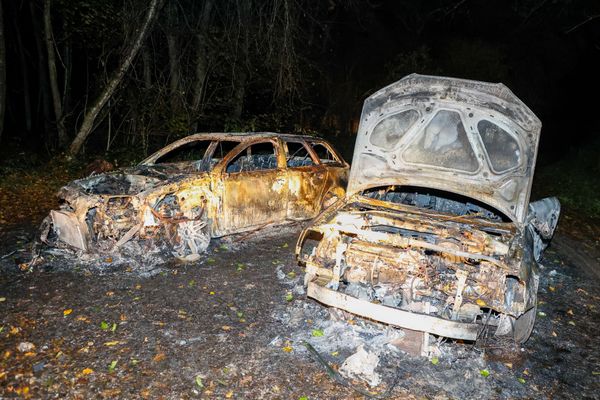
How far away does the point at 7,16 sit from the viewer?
21734 mm

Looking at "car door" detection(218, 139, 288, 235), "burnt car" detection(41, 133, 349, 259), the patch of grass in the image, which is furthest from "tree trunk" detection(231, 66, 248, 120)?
"car door" detection(218, 139, 288, 235)

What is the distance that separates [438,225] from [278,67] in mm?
8382

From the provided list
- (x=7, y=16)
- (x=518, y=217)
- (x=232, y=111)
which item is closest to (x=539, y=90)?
(x=232, y=111)

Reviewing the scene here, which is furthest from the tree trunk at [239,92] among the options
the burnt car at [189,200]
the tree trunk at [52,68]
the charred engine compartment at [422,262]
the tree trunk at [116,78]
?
the charred engine compartment at [422,262]

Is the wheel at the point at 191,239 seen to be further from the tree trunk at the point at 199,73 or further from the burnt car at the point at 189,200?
the tree trunk at the point at 199,73

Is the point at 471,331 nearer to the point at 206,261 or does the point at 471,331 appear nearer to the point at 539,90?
the point at 206,261

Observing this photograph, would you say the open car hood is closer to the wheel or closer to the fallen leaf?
the wheel

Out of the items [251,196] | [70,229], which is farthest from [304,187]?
[70,229]

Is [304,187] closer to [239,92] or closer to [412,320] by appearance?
[412,320]

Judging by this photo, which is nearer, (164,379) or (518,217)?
(164,379)

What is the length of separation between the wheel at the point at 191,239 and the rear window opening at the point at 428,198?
2530 millimetres

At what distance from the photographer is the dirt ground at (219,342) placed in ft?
11.6

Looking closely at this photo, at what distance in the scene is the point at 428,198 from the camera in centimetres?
602

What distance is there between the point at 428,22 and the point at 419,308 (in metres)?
26.0
